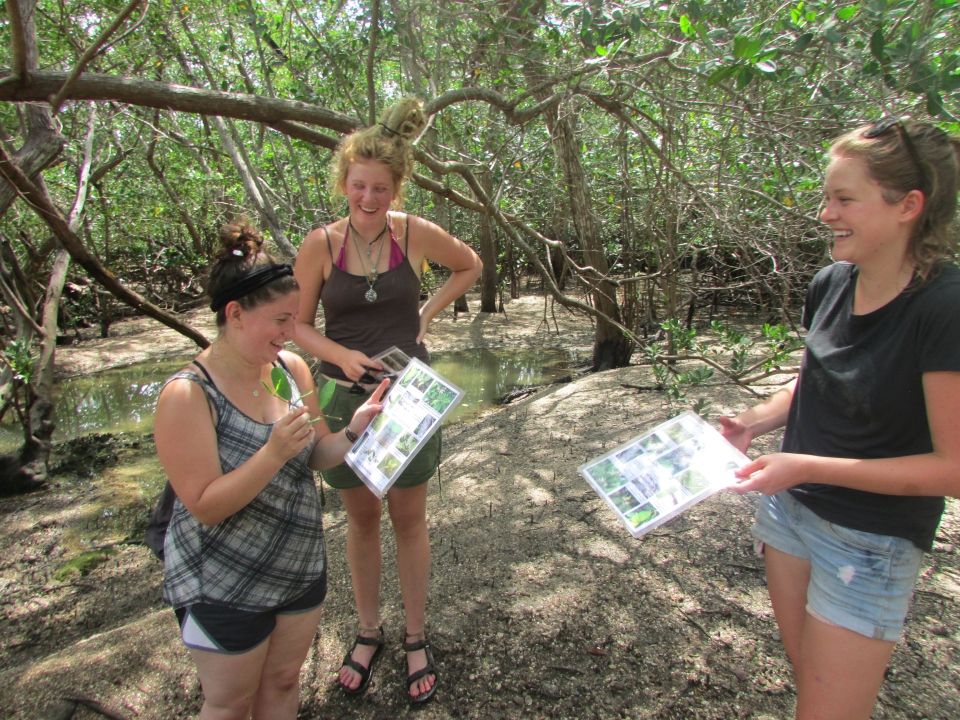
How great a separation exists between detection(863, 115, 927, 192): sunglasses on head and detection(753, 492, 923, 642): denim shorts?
73 centimetres

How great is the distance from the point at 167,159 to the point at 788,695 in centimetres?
991

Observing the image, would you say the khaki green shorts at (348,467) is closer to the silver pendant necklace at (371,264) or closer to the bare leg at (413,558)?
the bare leg at (413,558)

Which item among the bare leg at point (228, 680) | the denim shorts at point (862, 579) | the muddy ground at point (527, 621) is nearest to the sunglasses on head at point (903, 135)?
the denim shorts at point (862, 579)

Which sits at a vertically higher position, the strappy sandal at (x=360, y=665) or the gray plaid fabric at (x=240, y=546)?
the gray plaid fabric at (x=240, y=546)

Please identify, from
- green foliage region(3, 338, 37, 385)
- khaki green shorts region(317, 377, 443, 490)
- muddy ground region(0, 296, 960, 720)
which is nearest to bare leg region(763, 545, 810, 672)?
muddy ground region(0, 296, 960, 720)

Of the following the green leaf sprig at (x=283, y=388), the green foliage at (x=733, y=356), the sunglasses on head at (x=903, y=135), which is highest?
the sunglasses on head at (x=903, y=135)

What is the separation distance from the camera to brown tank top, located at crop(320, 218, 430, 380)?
1.99m

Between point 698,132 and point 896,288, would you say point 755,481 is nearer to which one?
point 896,288

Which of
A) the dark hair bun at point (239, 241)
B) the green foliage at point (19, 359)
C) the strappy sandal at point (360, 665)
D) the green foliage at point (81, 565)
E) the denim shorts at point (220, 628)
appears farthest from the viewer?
the green foliage at point (19, 359)

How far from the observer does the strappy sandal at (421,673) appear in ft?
6.67

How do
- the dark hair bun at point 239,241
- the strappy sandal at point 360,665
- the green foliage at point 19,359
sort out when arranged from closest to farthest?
1. the dark hair bun at point 239,241
2. the strappy sandal at point 360,665
3. the green foliage at point 19,359

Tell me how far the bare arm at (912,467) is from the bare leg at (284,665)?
1.18 meters

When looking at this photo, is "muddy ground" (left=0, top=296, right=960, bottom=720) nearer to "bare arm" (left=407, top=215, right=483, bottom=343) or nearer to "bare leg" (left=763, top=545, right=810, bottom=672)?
"bare leg" (left=763, top=545, right=810, bottom=672)

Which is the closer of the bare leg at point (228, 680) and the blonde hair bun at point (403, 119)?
the bare leg at point (228, 680)
